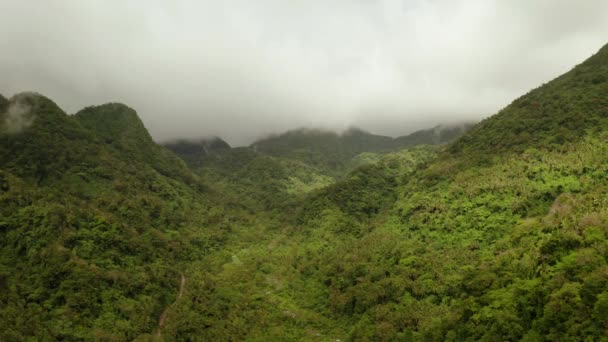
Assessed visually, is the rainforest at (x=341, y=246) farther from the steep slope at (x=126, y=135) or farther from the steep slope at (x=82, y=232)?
the steep slope at (x=126, y=135)

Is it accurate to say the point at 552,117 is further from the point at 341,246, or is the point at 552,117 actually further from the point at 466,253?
the point at 341,246

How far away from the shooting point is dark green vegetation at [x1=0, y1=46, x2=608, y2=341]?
29.0 m

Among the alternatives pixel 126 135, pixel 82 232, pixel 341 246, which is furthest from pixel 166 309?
pixel 126 135

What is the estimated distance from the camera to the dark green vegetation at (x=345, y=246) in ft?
95.1

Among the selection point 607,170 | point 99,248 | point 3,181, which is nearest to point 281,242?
point 99,248

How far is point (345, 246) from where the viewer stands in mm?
65312

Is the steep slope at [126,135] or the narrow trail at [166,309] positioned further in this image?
the steep slope at [126,135]

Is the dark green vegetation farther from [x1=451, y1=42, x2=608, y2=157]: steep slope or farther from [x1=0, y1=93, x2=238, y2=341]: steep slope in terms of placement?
[x1=451, y1=42, x2=608, y2=157]: steep slope

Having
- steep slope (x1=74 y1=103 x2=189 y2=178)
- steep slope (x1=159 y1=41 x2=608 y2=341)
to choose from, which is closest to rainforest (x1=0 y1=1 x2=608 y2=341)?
steep slope (x1=159 y1=41 x2=608 y2=341)

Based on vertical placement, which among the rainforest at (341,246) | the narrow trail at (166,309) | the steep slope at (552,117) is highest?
the steep slope at (552,117)

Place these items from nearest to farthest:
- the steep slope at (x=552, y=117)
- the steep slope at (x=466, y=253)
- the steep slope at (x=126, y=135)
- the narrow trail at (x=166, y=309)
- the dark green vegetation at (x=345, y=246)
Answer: the steep slope at (x=466, y=253)
the dark green vegetation at (x=345, y=246)
the narrow trail at (x=166, y=309)
the steep slope at (x=552, y=117)
the steep slope at (x=126, y=135)

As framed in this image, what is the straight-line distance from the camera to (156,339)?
4784cm

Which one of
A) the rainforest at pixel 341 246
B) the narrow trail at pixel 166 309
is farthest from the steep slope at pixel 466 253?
the narrow trail at pixel 166 309

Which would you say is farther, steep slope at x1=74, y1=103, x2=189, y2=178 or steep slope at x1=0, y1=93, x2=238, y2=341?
steep slope at x1=74, y1=103, x2=189, y2=178
